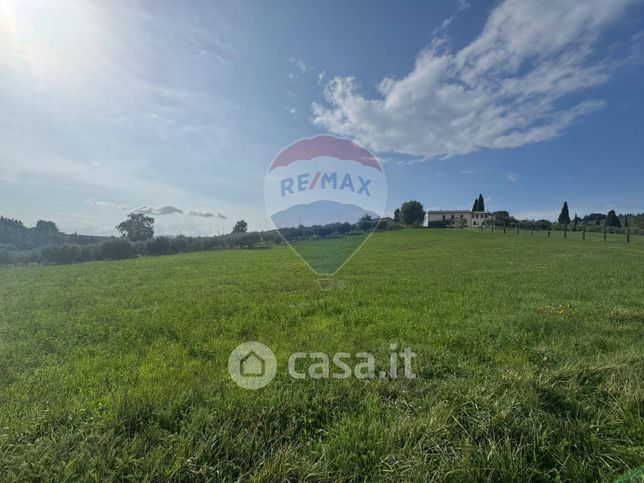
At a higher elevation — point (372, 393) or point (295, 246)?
point (295, 246)

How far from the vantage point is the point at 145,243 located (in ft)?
179

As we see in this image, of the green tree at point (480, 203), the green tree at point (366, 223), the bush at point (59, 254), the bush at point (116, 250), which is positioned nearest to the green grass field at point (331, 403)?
the green tree at point (366, 223)

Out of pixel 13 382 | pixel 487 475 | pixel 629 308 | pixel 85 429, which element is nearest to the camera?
pixel 487 475

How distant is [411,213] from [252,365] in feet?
277

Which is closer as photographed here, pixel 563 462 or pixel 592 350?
pixel 563 462

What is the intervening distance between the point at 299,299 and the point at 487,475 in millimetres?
7326

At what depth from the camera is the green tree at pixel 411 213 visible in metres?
83.1

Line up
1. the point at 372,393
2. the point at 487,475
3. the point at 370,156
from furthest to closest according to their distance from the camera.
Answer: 1. the point at 370,156
2. the point at 372,393
3. the point at 487,475

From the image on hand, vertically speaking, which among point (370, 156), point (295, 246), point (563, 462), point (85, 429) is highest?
point (370, 156)

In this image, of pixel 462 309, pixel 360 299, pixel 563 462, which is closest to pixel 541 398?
pixel 563 462

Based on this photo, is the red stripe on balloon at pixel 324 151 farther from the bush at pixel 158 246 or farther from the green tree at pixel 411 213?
the green tree at pixel 411 213

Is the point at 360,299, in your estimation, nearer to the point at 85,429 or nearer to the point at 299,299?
the point at 299,299

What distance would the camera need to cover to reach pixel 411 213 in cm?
8375

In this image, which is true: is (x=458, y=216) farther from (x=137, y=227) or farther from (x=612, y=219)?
(x=137, y=227)
